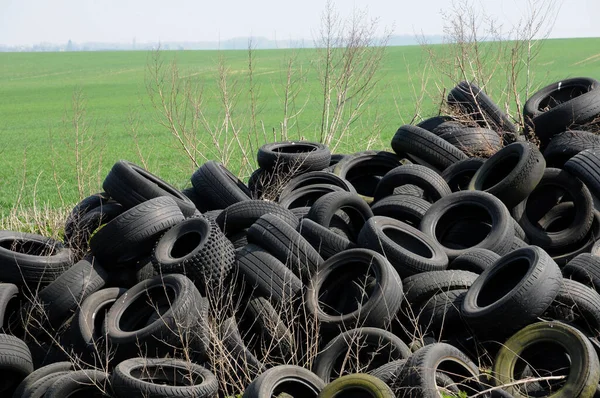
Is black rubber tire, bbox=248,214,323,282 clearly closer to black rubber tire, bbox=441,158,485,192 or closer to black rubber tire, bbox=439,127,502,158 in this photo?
black rubber tire, bbox=441,158,485,192

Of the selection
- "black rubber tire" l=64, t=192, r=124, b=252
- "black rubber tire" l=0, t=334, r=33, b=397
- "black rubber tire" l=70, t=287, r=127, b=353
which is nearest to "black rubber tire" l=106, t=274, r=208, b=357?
"black rubber tire" l=70, t=287, r=127, b=353

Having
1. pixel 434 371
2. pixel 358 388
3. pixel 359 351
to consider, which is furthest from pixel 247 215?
pixel 434 371

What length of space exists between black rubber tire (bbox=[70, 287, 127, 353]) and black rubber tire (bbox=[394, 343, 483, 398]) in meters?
3.24

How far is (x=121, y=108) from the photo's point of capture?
4997 cm

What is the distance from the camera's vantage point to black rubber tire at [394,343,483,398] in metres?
5.84

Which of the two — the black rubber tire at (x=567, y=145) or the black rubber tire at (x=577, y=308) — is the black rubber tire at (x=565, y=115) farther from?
the black rubber tire at (x=577, y=308)

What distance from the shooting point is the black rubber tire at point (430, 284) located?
7.59 metres

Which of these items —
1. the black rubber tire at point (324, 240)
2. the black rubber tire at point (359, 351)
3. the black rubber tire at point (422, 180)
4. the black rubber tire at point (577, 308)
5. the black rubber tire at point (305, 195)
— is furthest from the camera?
the black rubber tire at point (305, 195)

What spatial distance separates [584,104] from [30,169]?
73.6 ft

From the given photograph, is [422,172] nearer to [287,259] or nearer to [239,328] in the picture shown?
[287,259]

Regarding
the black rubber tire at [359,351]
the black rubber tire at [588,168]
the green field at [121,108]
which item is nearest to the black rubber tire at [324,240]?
the black rubber tire at [359,351]

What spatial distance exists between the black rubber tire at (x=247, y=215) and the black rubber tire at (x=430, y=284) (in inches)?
70.4

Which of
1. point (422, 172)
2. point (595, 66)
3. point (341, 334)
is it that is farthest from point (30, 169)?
point (595, 66)

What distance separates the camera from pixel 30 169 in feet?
91.7
